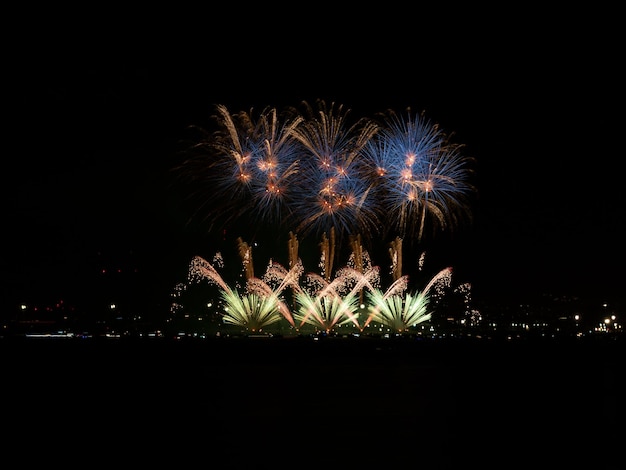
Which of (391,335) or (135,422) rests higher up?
(391,335)

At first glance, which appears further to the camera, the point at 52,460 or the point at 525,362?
the point at 525,362

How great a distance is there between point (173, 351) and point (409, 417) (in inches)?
803

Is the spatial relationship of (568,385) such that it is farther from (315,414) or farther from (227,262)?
(227,262)

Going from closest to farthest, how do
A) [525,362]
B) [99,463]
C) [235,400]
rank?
1. [99,463]
2. [235,400]
3. [525,362]

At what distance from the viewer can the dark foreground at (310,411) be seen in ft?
39.4

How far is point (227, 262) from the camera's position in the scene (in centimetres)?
4778

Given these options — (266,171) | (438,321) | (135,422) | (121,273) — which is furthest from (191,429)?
(121,273)

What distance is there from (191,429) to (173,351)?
20365mm

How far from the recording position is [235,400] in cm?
1822

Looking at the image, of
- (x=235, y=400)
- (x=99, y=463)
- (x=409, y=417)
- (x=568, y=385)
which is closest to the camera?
(x=99, y=463)

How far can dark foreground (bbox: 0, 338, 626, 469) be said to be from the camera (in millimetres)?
12016

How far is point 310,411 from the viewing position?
16.5 meters

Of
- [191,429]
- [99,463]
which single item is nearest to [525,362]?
[191,429]

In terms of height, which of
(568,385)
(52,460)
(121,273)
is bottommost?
→ (52,460)
